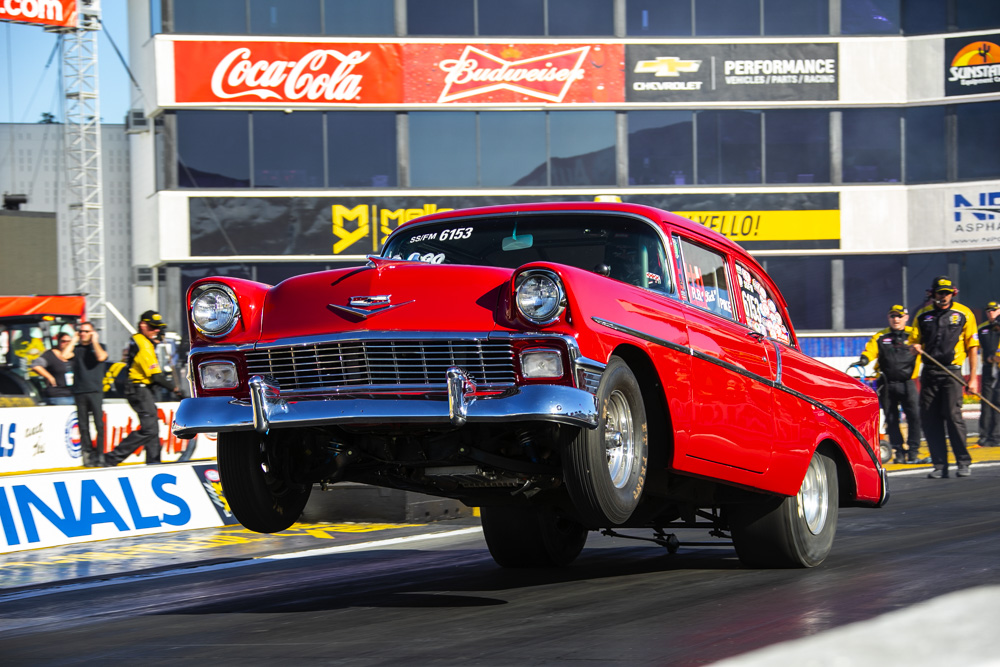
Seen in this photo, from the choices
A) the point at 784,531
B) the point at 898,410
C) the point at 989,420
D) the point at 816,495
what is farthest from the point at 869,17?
the point at 784,531

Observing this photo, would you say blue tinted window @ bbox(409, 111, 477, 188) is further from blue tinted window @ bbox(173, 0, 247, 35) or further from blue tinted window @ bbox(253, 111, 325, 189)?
blue tinted window @ bbox(173, 0, 247, 35)

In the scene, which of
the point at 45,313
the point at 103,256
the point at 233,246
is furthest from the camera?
the point at 103,256

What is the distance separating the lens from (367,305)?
17.8ft

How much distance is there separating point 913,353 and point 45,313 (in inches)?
637

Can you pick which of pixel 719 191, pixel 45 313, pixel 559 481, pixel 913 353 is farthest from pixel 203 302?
pixel 719 191

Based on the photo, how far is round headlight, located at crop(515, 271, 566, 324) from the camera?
17.0 ft

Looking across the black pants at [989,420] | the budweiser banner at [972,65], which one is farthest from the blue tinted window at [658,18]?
the black pants at [989,420]

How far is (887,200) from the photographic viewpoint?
30.8 meters

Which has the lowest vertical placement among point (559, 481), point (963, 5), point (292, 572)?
point (292, 572)

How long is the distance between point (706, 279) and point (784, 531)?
59.2 inches

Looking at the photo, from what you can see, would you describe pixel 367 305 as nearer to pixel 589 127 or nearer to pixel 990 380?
pixel 990 380

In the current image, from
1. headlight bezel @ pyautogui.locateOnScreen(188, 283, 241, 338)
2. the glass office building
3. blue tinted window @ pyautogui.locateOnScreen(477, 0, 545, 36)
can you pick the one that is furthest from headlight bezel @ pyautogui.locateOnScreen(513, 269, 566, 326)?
blue tinted window @ pyautogui.locateOnScreen(477, 0, 545, 36)

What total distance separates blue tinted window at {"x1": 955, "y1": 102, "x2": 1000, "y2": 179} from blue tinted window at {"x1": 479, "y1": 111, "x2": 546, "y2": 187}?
10295 mm

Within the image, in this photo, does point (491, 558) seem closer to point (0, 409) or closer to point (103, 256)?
point (0, 409)
